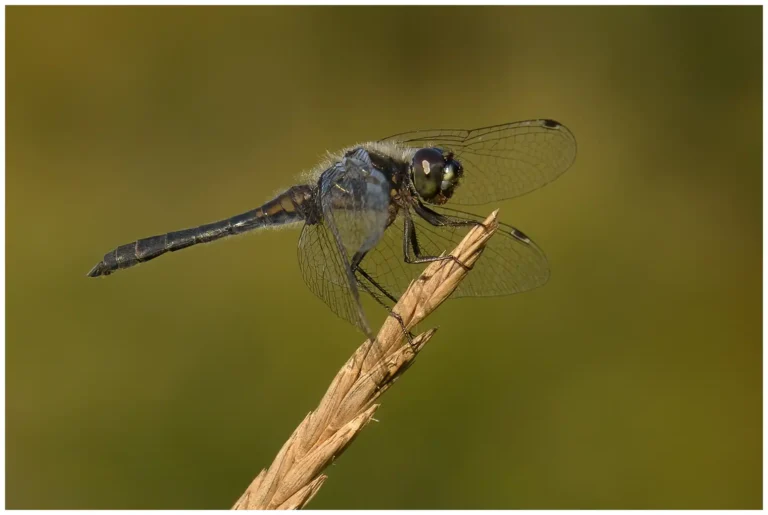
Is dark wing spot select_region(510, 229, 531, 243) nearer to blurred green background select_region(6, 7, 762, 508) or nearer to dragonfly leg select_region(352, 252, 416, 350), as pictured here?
dragonfly leg select_region(352, 252, 416, 350)

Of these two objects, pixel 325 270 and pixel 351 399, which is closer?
pixel 351 399

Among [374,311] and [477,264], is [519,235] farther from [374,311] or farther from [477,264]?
[374,311]

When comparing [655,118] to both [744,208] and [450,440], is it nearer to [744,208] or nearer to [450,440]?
[744,208]

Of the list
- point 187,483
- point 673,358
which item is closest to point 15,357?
point 187,483

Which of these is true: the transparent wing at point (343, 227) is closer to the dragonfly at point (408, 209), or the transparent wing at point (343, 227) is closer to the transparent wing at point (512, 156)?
the dragonfly at point (408, 209)

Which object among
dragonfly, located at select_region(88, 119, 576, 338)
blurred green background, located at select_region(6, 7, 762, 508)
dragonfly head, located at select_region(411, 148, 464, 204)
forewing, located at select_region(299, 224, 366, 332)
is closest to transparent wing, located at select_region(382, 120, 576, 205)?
dragonfly, located at select_region(88, 119, 576, 338)

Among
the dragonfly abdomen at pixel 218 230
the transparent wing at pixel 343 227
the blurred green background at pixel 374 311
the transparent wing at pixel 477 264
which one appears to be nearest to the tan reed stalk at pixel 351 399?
the transparent wing at pixel 343 227

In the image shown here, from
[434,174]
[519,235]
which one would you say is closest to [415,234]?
[434,174]
